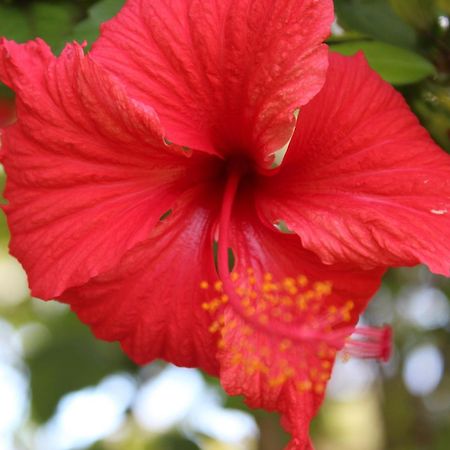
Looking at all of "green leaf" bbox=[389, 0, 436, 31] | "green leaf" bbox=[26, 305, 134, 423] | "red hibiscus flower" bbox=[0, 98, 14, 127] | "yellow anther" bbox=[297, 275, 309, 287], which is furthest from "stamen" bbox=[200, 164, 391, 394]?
"green leaf" bbox=[26, 305, 134, 423]

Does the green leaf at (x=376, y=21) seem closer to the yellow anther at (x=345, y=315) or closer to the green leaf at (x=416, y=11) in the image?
the green leaf at (x=416, y=11)

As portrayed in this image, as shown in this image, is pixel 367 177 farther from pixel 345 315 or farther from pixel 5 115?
pixel 5 115

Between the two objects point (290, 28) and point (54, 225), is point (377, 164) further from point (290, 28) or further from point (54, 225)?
point (54, 225)

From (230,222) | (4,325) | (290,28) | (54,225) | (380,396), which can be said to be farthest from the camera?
(4,325)

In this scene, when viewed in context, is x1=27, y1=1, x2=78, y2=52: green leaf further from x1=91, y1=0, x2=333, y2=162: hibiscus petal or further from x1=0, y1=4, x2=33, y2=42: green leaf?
x1=91, y1=0, x2=333, y2=162: hibiscus petal

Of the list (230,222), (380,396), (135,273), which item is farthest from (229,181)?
(380,396)
